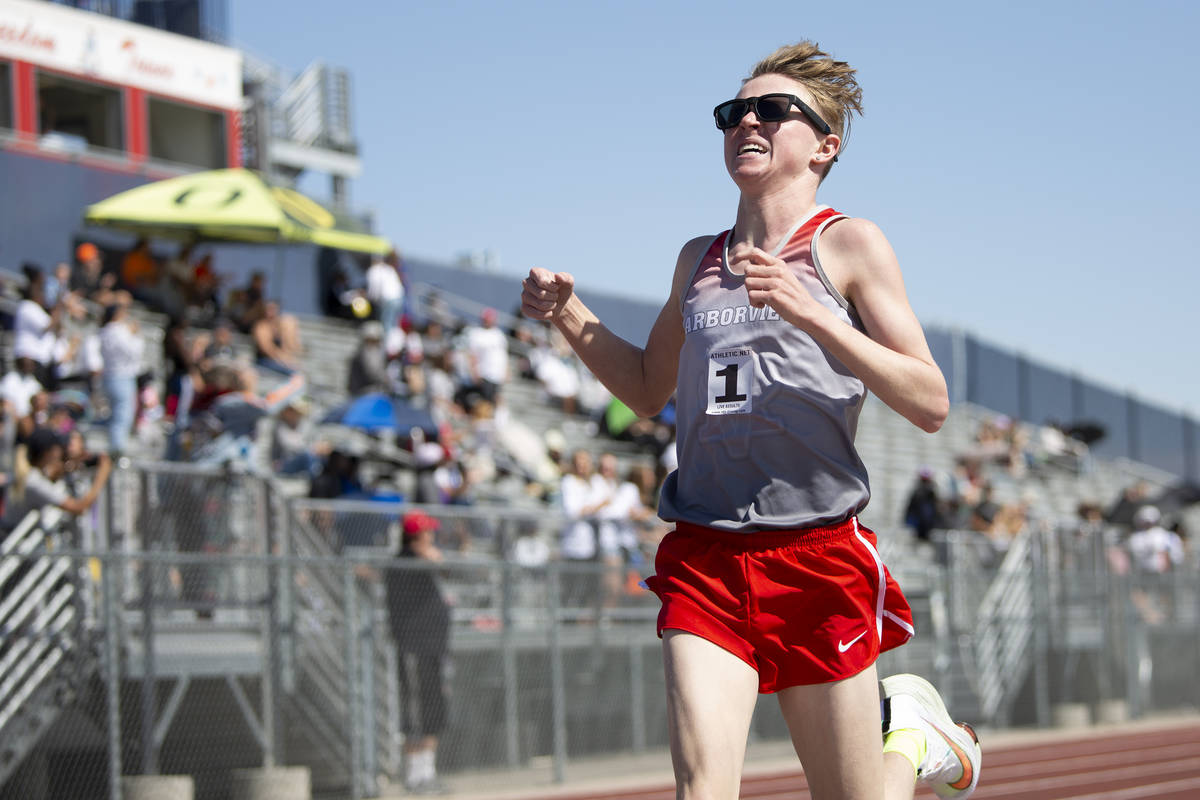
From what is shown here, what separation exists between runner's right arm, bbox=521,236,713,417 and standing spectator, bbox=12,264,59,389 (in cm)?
1077

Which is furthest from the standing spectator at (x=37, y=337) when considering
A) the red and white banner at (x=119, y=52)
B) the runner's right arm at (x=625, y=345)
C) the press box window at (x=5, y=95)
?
the runner's right arm at (x=625, y=345)

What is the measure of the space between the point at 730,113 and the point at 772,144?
138mm

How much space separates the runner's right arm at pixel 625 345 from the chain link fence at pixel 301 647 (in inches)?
203

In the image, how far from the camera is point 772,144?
377cm

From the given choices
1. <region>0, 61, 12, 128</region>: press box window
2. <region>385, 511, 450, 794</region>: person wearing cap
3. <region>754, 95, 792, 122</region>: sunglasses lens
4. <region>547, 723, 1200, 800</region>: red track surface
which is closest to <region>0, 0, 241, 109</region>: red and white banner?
<region>0, 61, 12, 128</region>: press box window

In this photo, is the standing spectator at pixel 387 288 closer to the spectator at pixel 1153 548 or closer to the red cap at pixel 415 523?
the spectator at pixel 1153 548

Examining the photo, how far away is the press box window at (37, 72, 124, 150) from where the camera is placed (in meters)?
23.3

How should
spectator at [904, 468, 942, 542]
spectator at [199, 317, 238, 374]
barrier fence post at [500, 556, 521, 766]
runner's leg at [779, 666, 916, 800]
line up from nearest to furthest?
runner's leg at [779, 666, 916, 800] → barrier fence post at [500, 556, 521, 766] → spectator at [199, 317, 238, 374] → spectator at [904, 468, 942, 542]

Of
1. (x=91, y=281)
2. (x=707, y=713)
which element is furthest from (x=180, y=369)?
(x=707, y=713)

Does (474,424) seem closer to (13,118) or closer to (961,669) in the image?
(961,669)

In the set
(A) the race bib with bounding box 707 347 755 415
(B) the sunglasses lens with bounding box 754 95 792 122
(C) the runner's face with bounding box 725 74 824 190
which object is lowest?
(A) the race bib with bounding box 707 347 755 415

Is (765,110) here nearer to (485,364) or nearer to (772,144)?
(772,144)

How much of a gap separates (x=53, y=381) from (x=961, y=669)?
9173 millimetres

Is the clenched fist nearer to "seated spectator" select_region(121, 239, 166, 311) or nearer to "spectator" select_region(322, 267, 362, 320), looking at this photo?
"seated spectator" select_region(121, 239, 166, 311)
